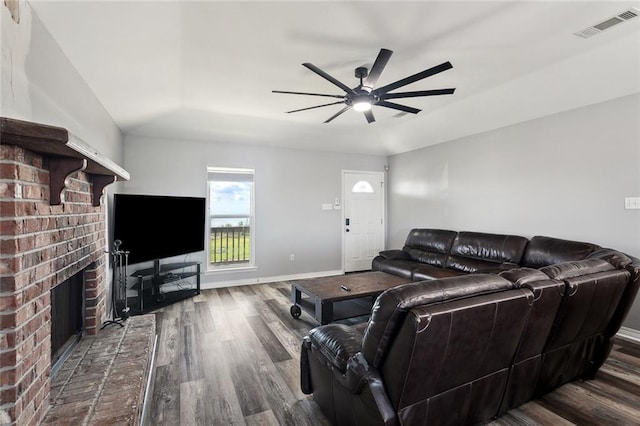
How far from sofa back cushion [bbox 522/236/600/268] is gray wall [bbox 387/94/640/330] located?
0.97ft

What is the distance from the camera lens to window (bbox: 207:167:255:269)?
507 centimetres

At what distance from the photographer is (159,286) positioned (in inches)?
163

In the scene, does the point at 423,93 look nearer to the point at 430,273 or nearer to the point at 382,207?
the point at 430,273

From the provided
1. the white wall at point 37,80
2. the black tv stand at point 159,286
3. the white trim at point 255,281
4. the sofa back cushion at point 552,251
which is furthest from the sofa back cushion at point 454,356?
the white trim at point 255,281

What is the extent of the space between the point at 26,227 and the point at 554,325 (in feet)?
9.42

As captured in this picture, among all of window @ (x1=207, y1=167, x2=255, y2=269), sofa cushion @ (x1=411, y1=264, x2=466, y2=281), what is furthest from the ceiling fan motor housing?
window @ (x1=207, y1=167, x2=255, y2=269)

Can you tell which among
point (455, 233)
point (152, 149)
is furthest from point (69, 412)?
point (455, 233)

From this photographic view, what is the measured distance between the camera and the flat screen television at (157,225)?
3500mm

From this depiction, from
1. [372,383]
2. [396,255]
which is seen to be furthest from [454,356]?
[396,255]

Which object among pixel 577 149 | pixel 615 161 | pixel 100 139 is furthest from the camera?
pixel 577 149

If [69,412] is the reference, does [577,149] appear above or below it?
above

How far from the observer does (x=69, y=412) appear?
1.42 metres

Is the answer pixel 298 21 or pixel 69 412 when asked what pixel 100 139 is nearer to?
pixel 298 21

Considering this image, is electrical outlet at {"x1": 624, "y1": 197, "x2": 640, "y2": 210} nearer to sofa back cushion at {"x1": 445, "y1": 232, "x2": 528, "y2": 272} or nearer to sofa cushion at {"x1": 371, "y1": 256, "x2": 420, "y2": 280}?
sofa back cushion at {"x1": 445, "y1": 232, "x2": 528, "y2": 272}
